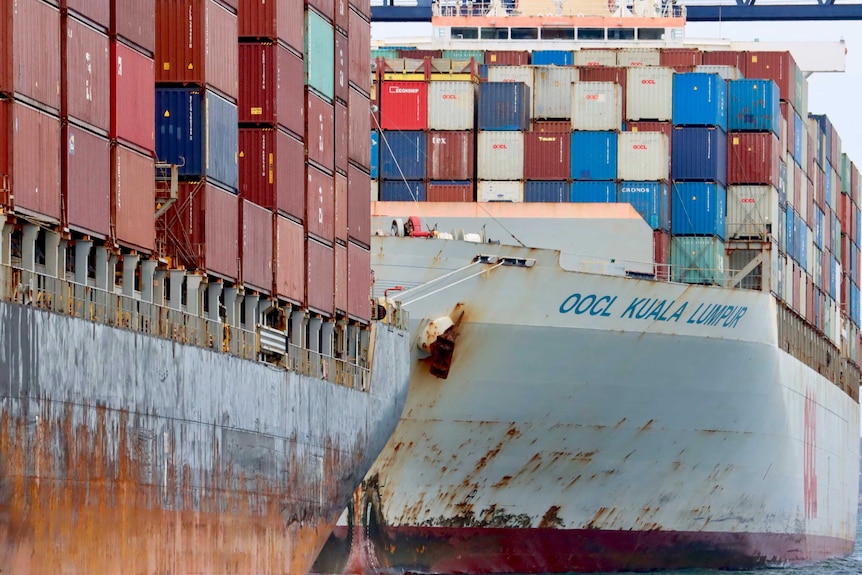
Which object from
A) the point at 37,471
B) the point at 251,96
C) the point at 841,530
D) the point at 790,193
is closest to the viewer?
the point at 37,471

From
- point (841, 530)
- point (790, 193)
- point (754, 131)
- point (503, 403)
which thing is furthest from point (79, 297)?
point (841, 530)

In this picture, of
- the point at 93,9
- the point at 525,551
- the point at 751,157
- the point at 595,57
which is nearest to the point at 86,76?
the point at 93,9

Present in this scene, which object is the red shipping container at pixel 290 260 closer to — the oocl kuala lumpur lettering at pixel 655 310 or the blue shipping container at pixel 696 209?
the oocl kuala lumpur lettering at pixel 655 310

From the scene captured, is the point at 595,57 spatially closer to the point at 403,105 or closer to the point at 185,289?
the point at 403,105

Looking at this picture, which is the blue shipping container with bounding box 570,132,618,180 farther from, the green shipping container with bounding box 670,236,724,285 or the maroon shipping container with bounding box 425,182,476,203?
the green shipping container with bounding box 670,236,724,285

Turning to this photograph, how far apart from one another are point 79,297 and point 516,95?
2163cm

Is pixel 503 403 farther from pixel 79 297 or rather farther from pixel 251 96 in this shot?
pixel 79 297

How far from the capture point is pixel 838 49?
73.2 m

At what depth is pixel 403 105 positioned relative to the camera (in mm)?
43938

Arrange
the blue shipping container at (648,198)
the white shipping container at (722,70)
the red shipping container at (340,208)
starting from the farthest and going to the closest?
the white shipping container at (722,70), the blue shipping container at (648,198), the red shipping container at (340,208)

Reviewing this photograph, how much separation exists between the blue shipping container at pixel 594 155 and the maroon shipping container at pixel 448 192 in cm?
269

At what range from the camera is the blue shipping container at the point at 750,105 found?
4769 cm

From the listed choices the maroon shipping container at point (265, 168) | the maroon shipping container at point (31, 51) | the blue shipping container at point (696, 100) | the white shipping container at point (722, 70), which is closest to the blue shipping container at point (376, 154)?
the blue shipping container at point (696, 100)

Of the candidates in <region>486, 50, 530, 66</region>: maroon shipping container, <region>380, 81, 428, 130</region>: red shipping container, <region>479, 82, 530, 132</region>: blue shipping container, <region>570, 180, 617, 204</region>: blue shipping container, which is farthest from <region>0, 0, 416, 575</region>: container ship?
<region>486, 50, 530, 66</region>: maroon shipping container
